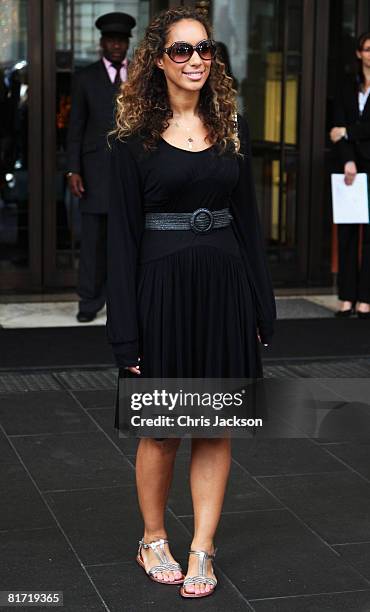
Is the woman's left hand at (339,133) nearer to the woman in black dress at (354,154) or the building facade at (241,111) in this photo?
the woman in black dress at (354,154)

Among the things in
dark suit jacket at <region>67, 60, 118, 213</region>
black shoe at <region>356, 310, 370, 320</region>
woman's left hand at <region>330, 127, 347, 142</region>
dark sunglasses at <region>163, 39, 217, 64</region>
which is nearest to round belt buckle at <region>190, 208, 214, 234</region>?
dark sunglasses at <region>163, 39, 217, 64</region>

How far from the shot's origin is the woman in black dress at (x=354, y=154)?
8422 millimetres

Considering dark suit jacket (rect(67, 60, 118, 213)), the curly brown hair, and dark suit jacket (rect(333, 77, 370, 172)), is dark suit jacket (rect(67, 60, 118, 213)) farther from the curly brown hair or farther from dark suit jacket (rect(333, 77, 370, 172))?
the curly brown hair

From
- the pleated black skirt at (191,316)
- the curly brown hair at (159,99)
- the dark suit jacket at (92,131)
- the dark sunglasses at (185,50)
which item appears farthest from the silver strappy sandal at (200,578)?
the dark suit jacket at (92,131)

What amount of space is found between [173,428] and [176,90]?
1115 millimetres

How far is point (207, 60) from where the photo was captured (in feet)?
13.1

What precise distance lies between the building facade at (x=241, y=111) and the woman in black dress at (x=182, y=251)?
5.13 m

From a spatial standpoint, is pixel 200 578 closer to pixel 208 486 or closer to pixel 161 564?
pixel 161 564

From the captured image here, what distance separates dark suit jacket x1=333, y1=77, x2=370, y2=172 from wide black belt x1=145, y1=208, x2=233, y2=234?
4.57 meters

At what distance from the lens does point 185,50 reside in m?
3.96

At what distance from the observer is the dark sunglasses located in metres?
3.96

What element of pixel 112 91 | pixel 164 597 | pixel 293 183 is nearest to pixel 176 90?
pixel 164 597

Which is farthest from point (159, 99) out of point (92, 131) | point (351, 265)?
point (351, 265)

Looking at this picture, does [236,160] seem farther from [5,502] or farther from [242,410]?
[5,502]
